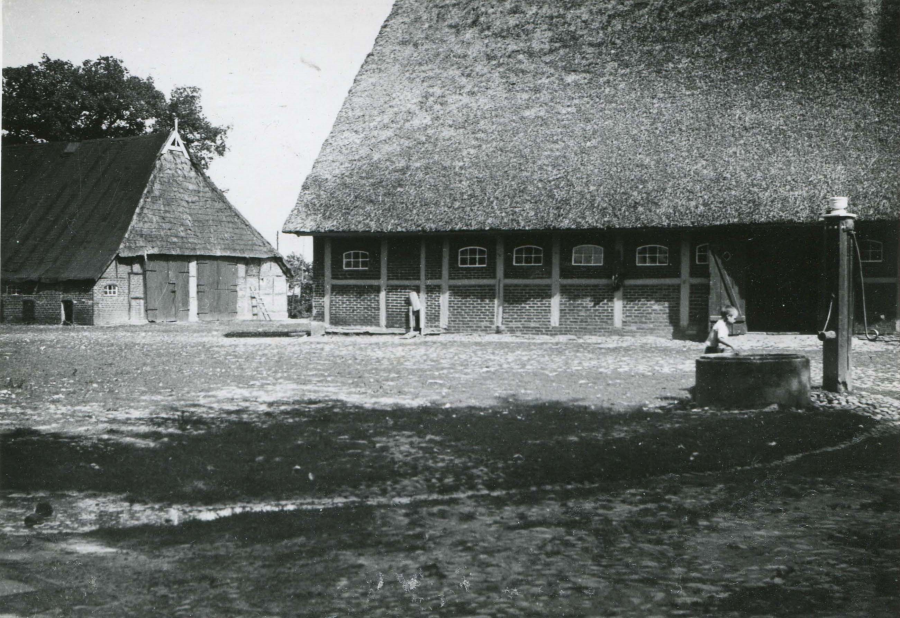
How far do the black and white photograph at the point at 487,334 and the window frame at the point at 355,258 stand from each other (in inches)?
3.2

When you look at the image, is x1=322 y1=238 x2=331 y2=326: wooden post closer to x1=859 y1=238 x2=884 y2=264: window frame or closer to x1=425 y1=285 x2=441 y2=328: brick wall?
x1=425 y1=285 x2=441 y2=328: brick wall

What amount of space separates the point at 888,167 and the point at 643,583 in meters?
15.1

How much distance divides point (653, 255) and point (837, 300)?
8875 mm

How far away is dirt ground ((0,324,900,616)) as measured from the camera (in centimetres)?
371

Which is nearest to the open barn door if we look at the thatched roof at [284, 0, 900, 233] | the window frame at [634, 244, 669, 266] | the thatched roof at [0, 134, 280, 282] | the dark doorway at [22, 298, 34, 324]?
the window frame at [634, 244, 669, 266]

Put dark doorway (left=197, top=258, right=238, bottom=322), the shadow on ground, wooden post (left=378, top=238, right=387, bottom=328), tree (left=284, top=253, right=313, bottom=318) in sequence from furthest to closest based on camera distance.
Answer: tree (left=284, top=253, right=313, bottom=318)
dark doorway (left=197, top=258, right=238, bottom=322)
wooden post (left=378, top=238, right=387, bottom=328)
the shadow on ground

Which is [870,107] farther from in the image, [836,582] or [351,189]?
[836,582]

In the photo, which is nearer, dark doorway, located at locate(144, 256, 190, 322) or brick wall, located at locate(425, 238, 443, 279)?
brick wall, located at locate(425, 238, 443, 279)

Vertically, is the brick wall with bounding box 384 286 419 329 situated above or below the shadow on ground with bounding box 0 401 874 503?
above

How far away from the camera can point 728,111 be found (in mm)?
18125

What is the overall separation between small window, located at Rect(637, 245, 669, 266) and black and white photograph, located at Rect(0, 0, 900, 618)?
0.05 metres

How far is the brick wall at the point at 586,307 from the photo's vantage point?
18719mm

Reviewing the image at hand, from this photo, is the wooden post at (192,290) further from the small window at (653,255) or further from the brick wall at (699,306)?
the brick wall at (699,306)

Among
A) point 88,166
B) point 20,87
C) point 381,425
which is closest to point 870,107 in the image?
point 381,425
